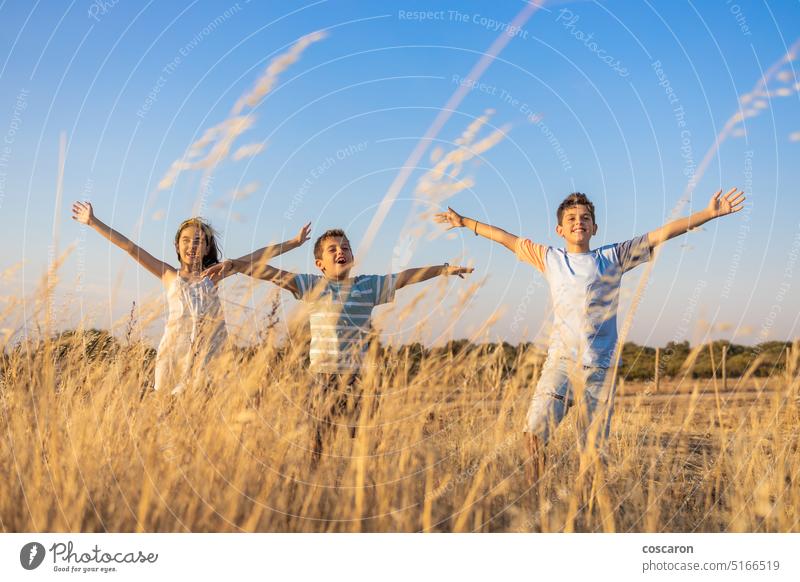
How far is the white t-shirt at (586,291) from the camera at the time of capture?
4.16 meters

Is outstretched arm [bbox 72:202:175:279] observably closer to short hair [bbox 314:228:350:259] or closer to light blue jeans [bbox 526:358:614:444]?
short hair [bbox 314:228:350:259]

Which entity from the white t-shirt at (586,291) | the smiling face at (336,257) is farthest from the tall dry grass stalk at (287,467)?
the smiling face at (336,257)

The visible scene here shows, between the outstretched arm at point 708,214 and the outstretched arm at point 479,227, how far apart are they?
1.00 m

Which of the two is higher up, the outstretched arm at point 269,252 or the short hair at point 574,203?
the short hair at point 574,203

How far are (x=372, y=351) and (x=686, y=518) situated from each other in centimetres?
212

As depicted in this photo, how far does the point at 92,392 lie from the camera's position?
13.3ft

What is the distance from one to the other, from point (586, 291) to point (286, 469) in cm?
221

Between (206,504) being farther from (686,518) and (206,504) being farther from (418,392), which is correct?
(686,518)

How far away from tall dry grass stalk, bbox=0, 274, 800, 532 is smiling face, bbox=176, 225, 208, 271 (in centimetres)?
101

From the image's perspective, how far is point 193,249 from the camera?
5.42 meters

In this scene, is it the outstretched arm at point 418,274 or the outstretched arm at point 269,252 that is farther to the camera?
the outstretched arm at point 418,274
